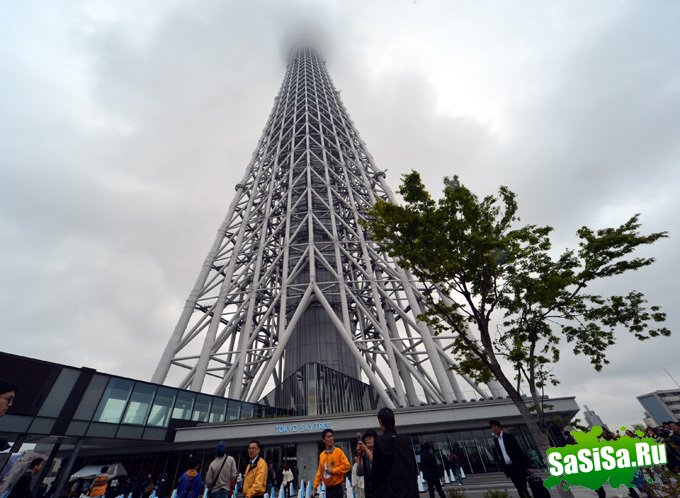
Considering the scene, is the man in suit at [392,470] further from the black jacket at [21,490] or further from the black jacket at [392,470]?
the black jacket at [21,490]

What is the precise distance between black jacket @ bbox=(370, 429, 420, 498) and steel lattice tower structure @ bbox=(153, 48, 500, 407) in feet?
43.4

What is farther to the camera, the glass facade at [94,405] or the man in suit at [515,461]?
the glass facade at [94,405]

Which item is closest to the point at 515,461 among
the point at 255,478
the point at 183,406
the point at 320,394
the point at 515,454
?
the point at 515,454

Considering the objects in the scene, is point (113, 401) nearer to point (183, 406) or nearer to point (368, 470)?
point (183, 406)

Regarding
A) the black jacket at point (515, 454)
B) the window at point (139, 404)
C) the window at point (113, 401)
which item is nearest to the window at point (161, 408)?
the window at point (139, 404)

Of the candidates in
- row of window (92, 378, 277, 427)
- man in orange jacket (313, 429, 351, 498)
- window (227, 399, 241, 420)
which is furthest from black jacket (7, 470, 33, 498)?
window (227, 399, 241, 420)

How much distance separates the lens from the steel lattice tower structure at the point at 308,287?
23203 millimetres

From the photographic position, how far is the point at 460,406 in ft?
56.2

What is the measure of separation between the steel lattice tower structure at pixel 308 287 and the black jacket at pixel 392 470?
1323 centimetres

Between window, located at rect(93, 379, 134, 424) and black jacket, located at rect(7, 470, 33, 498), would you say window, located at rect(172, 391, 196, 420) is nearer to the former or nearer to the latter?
window, located at rect(93, 379, 134, 424)

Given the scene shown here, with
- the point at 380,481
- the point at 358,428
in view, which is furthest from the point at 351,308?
the point at 380,481

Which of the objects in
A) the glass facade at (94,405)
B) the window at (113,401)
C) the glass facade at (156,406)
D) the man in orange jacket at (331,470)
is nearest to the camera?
the man in orange jacket at (331,470)

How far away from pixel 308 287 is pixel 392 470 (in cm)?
2293

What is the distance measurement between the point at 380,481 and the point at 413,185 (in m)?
9.52
